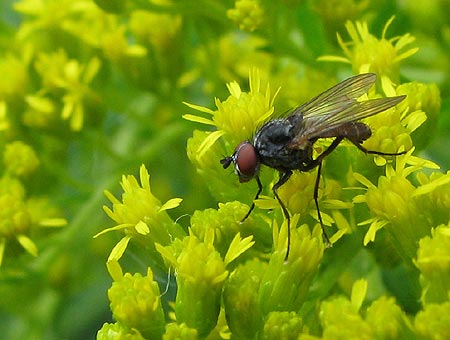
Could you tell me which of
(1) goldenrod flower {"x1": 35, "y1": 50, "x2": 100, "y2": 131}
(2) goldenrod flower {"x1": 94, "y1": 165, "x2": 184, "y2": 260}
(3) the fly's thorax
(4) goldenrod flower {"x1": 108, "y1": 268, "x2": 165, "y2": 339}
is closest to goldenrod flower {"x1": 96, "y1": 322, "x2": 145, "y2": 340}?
(4) goldenrod flower {"x1": 108, "y1": 268, "x2": 165, "y2": 339}

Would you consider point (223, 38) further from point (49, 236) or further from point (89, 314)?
point (89, 314)

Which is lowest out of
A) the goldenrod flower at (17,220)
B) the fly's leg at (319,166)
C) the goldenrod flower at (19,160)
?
the goldenrod flower at (17,220)

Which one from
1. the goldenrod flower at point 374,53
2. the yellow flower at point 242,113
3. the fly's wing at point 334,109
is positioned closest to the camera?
the fly's wing at point 334,109

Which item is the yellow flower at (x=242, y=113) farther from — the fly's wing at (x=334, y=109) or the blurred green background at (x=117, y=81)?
the blurred green background at (x=117, y=81)

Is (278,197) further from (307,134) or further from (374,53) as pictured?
(374,53)

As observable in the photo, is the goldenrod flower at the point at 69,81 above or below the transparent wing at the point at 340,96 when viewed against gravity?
below

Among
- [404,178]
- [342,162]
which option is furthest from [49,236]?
[404,178]

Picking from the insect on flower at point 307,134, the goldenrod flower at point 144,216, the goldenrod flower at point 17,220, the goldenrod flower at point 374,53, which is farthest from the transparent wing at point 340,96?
the goldenrod flower at point 17,220

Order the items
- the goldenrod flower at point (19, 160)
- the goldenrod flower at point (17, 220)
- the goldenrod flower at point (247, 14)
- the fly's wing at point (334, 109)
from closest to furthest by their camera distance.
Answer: the fly's wing at point (334, 109) < the goldenrod flower at point (247, 14) < the goldenrod flower at point (17, 220) < the goldenrod flower at point (19, 160)
